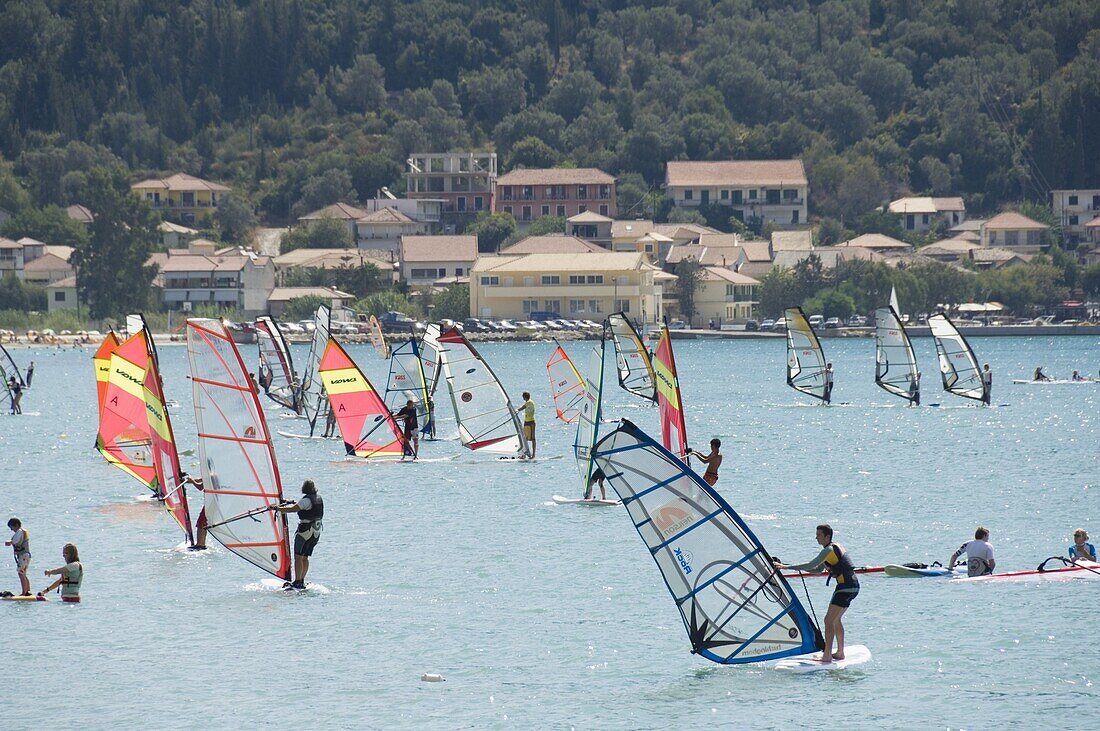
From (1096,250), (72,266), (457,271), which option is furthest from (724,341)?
(72,266)

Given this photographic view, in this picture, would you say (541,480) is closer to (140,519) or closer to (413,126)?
(140,519)

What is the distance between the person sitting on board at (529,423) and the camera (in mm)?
39281

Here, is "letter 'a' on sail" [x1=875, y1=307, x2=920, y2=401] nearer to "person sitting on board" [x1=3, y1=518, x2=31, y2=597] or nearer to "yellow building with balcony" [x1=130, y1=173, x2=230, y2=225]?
"person sitting on board" [x1=3, y1=518, x2=31, y2=597]

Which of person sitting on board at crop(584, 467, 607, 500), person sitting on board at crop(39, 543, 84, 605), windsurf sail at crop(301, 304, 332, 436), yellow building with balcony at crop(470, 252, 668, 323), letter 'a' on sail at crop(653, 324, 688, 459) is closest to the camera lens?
person sitting on board at crop(39, 543, 84, 605)

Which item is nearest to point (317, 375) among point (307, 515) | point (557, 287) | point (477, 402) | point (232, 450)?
point (477, 402)

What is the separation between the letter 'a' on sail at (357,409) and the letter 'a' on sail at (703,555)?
59.5 feet

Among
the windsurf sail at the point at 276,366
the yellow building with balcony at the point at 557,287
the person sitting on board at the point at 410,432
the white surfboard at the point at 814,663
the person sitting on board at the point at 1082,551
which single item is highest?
the yellow building with balcony at the point at 557,287

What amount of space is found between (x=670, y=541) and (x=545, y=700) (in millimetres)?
2356

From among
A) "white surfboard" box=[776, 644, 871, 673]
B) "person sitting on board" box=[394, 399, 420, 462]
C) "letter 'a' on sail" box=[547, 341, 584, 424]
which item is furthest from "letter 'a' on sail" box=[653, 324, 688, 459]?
"white surfboard" box=[776, 644, 871, 673]

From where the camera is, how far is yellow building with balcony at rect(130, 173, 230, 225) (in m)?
180

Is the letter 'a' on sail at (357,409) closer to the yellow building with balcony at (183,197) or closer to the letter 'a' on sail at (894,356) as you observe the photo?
the letter 'a' on sail at (894,356)

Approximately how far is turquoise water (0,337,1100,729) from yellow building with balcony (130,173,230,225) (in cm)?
13895

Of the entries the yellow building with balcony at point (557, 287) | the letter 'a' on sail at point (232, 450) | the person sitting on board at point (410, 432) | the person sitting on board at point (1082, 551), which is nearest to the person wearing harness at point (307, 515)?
the letter 'a' on sail at point (232, 450)

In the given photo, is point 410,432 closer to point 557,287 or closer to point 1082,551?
point 1082,551
